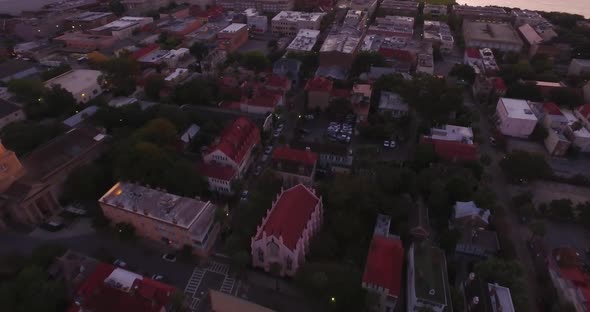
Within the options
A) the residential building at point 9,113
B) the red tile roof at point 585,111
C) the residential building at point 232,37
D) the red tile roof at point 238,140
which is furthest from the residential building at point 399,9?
the residential building at point 9,113

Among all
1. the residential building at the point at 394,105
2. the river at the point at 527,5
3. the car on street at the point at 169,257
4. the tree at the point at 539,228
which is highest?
the river at the point at 527,5

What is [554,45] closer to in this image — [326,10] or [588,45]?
[588,45]

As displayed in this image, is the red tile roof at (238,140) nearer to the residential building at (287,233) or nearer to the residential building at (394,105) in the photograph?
the residential building at (287,233)

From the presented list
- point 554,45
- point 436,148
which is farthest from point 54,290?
point 554,45

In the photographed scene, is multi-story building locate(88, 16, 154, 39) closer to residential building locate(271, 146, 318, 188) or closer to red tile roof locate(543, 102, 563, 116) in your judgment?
residential building locate(271, 146, 318, 188)

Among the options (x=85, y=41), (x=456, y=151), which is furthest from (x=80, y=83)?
(x=456, y=151)

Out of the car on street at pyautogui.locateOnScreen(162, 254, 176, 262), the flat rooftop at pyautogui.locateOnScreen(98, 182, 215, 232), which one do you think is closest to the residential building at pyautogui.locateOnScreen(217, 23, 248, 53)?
the flat rooftop at pyautogui.locateOnScreen(98, 182, 215, 232)
